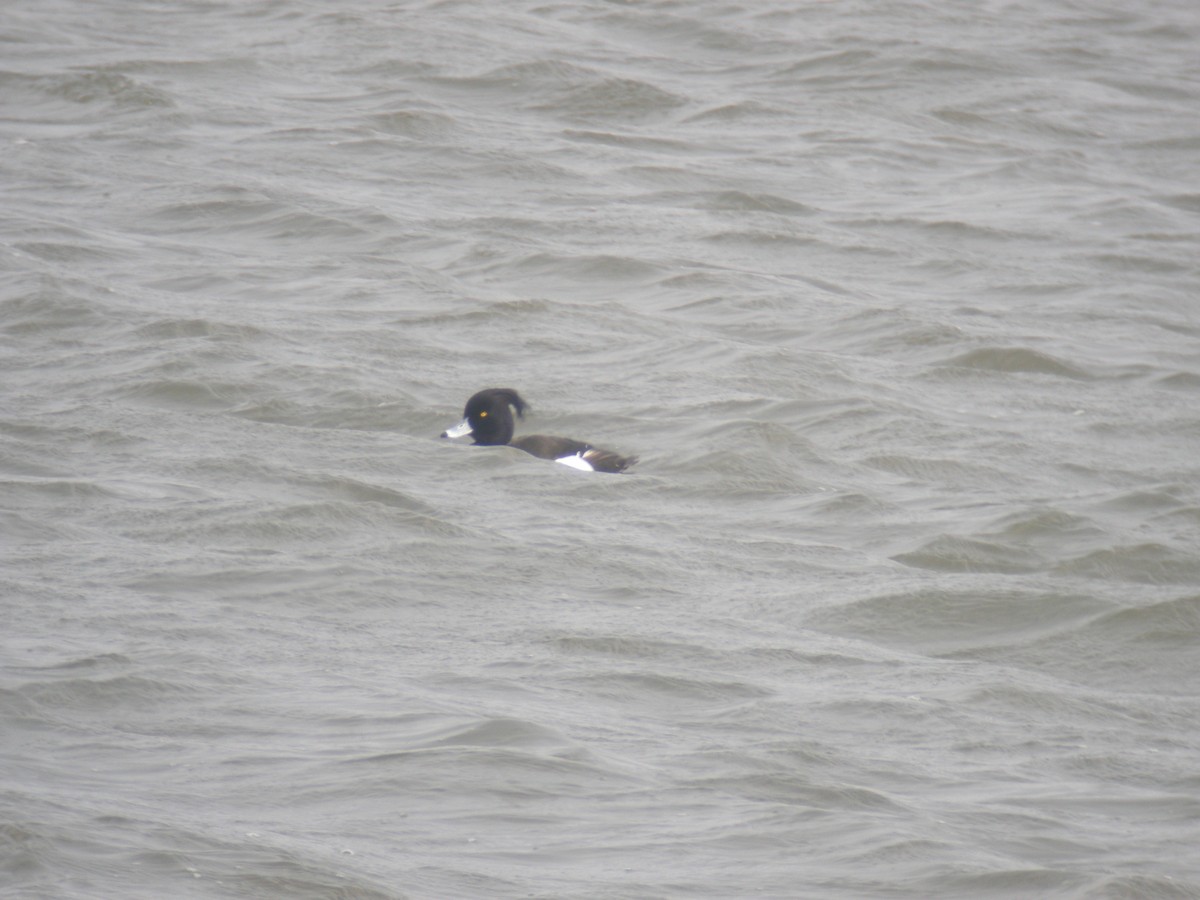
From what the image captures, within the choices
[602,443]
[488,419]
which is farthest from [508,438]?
[602,443]

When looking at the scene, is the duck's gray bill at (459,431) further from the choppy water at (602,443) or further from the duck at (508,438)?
the choppy water at (602,443)

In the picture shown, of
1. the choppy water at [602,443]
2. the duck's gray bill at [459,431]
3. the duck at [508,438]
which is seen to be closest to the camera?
the choppy water at [602,443]

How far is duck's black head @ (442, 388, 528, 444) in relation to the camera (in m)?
8.51

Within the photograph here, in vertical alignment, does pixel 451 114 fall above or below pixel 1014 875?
above

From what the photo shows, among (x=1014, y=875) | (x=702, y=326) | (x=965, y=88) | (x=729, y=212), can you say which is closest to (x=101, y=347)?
(x=702, y=326)

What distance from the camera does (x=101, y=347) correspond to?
9523mm

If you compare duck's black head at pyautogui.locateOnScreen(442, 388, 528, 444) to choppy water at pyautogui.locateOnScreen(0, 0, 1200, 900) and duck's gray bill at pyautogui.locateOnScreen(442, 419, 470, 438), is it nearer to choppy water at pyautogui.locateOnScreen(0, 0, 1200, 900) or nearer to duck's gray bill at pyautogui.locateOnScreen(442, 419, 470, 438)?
duck's gray bill at pyautogui.locateOnScreen(442, 419, 470, 438)

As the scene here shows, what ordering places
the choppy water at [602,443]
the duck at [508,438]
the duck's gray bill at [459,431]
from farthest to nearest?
the duck's gray bill at [459,431]
the duck at [508,438]
the choppy water at [602,443]

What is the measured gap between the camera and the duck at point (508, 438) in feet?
27.6

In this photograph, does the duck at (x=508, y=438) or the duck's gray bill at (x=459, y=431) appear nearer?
the duck at (x=508, y=438)

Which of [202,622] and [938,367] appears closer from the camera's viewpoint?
[202,622]

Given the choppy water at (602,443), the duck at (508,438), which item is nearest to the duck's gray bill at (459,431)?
the duck at (508,438)

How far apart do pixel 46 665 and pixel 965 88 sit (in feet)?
40.2

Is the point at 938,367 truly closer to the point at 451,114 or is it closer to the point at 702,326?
the point at 702,326
